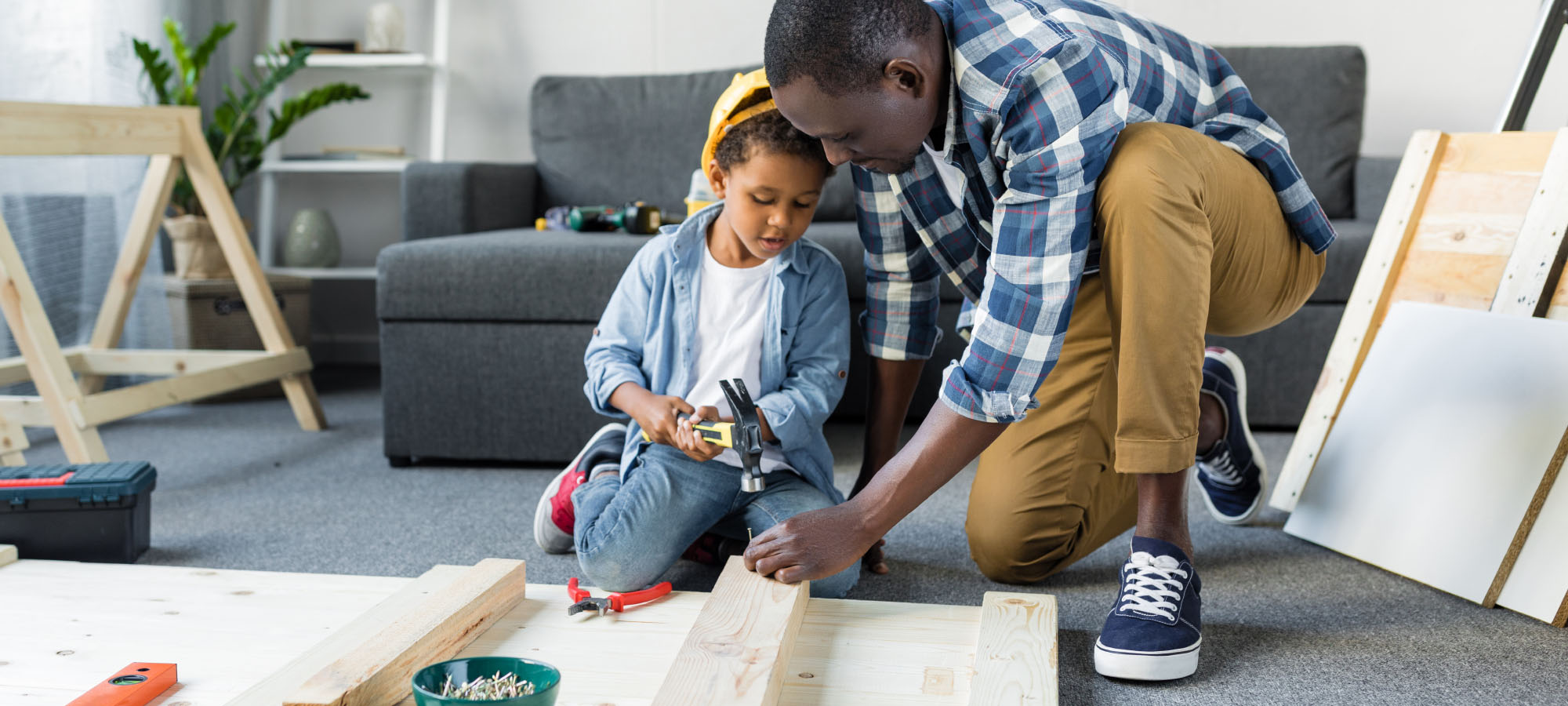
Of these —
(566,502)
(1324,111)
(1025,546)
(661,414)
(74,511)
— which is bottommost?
(74,511)

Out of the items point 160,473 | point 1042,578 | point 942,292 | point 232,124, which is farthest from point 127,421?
point 1042,578

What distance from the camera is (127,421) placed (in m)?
2.54

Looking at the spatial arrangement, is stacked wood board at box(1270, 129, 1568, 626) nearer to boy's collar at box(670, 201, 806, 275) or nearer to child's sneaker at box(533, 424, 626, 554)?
boy's collar at box(670, 201, 806, 275)

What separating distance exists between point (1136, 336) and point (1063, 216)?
16 centimetres

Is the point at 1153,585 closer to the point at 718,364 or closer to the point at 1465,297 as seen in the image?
the point at 718,364

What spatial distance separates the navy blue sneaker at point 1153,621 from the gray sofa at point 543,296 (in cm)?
106

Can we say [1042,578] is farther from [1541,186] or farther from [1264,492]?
[1541,186]

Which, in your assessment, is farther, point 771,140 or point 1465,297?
point 1465,297

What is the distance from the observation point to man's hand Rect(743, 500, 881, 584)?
108 centimetres

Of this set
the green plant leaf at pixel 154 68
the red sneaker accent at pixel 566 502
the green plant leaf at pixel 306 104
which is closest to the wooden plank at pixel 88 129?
the green plant leaf at pixel 154 68

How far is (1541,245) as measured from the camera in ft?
4.83

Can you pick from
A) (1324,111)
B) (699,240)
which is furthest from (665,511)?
(1324,111)

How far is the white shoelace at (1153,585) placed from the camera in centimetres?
110

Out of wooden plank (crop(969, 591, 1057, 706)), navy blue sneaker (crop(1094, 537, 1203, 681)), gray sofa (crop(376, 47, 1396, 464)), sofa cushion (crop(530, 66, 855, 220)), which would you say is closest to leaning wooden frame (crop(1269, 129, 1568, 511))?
gray sofa (crop(376, 47, 1396, 464))
